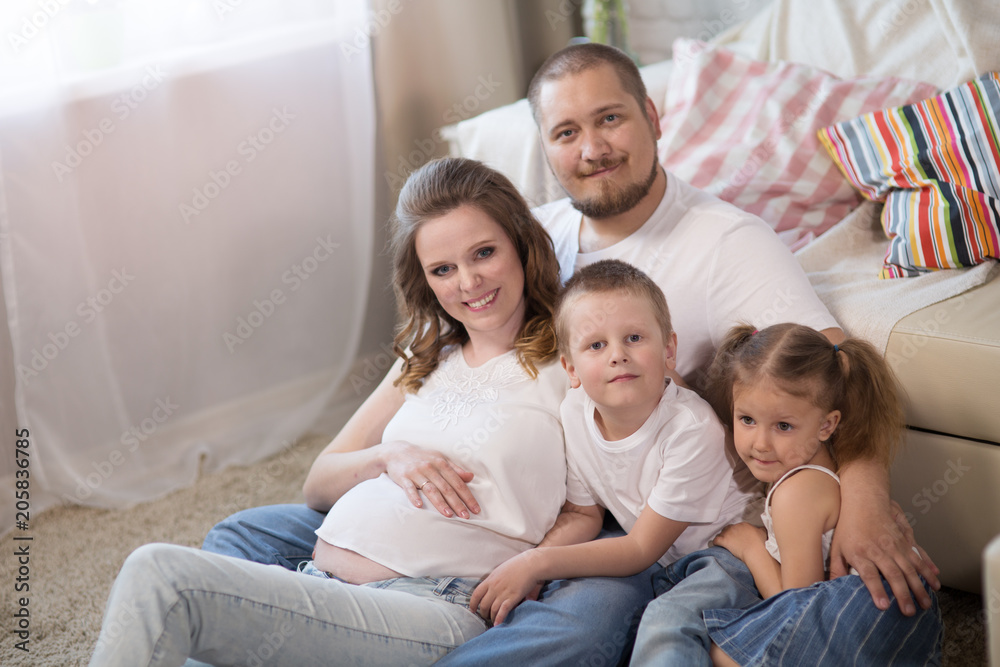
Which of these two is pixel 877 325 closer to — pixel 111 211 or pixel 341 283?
pixel 341 283

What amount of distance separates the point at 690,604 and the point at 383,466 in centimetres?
52

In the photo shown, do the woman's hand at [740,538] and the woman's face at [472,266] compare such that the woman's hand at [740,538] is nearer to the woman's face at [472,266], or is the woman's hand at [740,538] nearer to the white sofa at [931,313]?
the white sofa at [931,313]

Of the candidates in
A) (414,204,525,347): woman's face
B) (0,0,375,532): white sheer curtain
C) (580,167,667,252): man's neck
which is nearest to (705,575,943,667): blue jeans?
(414,204,525,347): woman's face

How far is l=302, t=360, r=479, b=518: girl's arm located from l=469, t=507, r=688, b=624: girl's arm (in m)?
0.12

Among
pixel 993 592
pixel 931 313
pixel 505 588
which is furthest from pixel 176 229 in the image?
pixel 993 592

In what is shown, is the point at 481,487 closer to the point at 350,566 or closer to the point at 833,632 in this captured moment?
the point at 350,566

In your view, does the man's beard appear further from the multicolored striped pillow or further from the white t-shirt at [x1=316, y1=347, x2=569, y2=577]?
the multicolored striped pillow

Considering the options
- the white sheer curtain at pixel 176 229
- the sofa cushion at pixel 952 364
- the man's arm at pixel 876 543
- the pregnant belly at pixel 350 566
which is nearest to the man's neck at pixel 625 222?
the sofa cushion at pixel 952 364

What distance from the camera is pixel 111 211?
6.99ft

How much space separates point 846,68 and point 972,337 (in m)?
0.88

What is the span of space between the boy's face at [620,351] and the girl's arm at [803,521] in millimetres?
225

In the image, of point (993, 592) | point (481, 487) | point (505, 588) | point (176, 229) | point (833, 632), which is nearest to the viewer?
point (993, 592)

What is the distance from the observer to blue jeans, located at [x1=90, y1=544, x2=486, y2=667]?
3.54 feet

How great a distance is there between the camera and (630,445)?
4.16 ft
